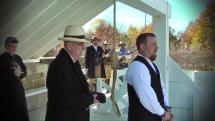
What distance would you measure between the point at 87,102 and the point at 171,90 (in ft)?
13.0

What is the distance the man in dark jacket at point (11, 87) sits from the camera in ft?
10.8

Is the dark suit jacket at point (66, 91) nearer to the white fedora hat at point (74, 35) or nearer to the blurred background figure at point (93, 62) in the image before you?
the white fedora hat at point (74, 35)

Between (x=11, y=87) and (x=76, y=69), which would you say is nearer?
(x=76, y=69)

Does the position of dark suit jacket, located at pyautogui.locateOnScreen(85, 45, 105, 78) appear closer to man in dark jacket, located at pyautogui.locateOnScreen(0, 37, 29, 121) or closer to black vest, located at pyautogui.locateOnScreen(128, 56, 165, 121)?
man in dark jacket, located at pyautogui.locateOnScreen(0, 37, 29, 121)

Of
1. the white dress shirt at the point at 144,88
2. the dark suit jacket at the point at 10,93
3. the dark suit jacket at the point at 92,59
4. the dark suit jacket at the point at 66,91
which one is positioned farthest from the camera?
the dark suit jacket at the point at 92,59

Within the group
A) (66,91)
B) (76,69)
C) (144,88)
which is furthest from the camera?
(144,88)

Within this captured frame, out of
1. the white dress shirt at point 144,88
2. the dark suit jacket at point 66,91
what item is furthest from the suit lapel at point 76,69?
the white dress shirt at point 144,88

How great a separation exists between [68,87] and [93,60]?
13.4 ft

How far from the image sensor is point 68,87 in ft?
7.59

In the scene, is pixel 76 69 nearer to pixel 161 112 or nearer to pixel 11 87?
pixel 161 112

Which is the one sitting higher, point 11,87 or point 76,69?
point 76,69

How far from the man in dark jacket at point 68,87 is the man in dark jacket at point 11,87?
0.98m

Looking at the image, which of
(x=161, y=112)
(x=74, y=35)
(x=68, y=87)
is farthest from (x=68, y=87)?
(x=161, y=112)

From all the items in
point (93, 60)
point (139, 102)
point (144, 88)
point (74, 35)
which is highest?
point (74, 35)
